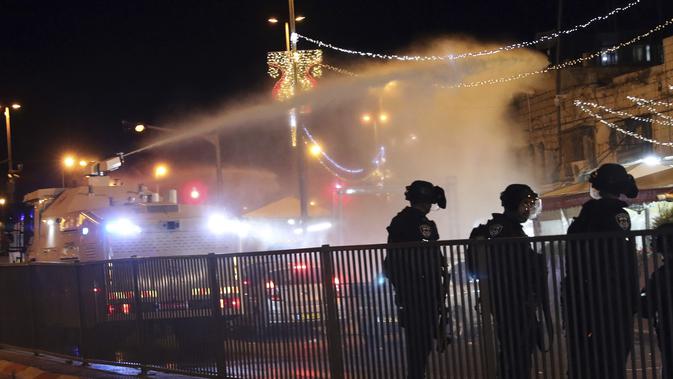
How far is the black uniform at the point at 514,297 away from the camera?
492 centimetres

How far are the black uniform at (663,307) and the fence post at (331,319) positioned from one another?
2564 millimetres

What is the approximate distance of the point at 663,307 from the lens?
169 inches

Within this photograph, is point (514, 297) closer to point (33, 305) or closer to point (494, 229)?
point (494, 229)

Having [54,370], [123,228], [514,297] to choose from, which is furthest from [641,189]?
[54,370]

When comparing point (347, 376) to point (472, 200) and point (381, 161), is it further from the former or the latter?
point (381, 161)

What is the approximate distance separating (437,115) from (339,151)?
6.73 metres

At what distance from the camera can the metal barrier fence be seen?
450cm

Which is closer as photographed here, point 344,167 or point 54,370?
point 54,370

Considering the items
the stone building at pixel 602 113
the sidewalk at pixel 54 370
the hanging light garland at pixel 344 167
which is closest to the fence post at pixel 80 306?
the sidewalk at pixel 54 370

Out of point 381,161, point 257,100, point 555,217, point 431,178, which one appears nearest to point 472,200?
point 431,178

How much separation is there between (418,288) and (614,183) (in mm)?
1557

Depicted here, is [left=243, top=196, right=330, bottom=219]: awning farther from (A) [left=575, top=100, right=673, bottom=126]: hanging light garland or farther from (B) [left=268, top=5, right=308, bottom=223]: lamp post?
(A) [left=575, top=100, right=673, bottom=126]: hanging light garland

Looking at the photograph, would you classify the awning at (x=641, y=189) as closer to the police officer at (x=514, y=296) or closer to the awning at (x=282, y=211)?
the police officer at (x=514, y=296)

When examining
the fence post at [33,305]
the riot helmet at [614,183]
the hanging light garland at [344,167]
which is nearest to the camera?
the riot helmet at [614,183]
